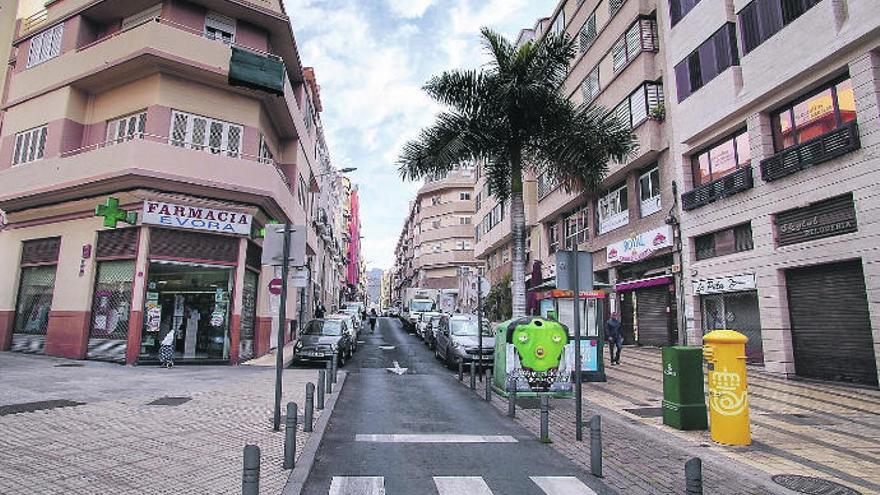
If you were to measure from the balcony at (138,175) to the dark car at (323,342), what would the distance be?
5005mm

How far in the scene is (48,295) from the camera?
19.1 meters

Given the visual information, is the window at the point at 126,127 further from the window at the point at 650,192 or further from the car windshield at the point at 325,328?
the window at the point at 650,192

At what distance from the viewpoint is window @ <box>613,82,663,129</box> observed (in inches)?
867

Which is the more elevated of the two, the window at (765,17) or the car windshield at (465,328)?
the window at (765,17)

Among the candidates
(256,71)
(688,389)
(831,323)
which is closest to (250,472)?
(688,389)

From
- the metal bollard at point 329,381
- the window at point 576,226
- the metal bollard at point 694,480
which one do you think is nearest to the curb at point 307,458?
the metal bollard at point 329,381

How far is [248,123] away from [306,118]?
31.5ft

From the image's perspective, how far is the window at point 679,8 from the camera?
19.6m

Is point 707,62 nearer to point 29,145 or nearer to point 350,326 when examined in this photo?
point 350,326

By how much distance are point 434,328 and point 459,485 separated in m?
19.0

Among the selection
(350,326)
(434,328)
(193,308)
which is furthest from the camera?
(434,328)

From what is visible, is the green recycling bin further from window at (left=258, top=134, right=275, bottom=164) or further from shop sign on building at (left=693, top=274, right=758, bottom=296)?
window at (left=258, top=134, right=275, bottom=164)

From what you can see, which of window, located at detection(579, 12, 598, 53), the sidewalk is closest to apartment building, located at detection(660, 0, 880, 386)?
the sidewalk

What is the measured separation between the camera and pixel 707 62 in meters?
18.5
